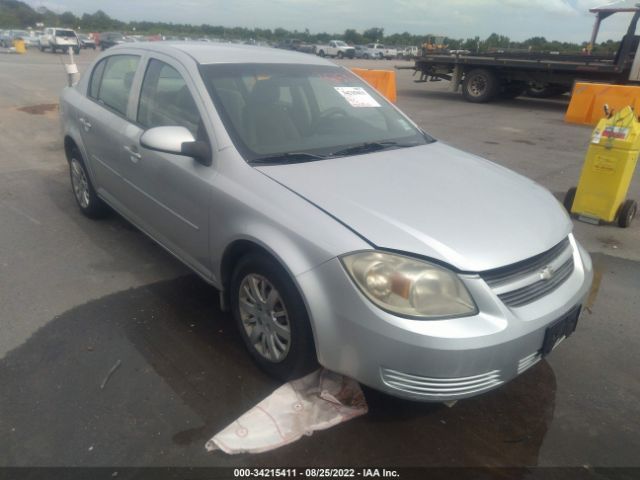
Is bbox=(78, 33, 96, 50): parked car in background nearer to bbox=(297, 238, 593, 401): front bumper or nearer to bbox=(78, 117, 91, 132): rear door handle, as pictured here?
bbox=(78, 117, 91, 132): rear door handle

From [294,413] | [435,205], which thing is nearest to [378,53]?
[435,205]

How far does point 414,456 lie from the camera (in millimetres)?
2312

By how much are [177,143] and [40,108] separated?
10.4 meters

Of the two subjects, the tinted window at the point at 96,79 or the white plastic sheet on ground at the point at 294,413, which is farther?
the tinted window at the point at 96,79

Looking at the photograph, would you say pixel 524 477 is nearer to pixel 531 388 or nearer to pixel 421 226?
pixel 531 388

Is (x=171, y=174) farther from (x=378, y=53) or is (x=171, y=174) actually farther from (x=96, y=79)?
(x=378, y=53)

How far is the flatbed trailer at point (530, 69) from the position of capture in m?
12.9

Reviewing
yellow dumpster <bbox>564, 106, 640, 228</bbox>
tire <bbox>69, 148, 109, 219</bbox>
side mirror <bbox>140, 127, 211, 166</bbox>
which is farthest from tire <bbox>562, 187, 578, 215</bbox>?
tire <bbox>69, 148, 109, 219</bbox>

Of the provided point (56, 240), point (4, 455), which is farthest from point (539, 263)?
A: point (56, 240)

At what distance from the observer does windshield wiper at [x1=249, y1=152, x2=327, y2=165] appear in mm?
2787

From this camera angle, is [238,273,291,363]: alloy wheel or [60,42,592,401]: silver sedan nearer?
[60,42,592,401]: silver sedan

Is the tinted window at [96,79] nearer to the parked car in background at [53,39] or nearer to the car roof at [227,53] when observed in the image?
the car roof at [227,53]

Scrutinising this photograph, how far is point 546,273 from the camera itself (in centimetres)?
238

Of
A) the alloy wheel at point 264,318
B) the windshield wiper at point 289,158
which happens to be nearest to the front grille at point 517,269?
the alloy wheel at point 264,318
